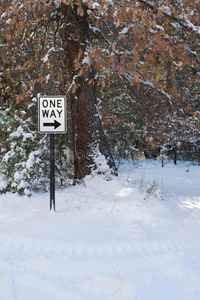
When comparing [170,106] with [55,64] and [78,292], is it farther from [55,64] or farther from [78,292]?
[78,292]

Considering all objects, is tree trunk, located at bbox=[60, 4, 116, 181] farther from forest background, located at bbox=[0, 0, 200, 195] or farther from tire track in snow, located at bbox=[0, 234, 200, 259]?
tire track in snow, located at bbox=[0, 234, 200, 259]

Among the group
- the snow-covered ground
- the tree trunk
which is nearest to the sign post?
the snow-covered ground

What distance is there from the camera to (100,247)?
4461 mm

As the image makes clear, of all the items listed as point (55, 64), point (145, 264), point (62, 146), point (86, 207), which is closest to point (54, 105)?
point (86, 207)

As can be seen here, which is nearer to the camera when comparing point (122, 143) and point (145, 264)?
point (145, 264)

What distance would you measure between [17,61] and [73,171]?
4482mm

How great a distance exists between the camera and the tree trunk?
8422 mm

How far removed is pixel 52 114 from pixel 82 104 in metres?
2.99

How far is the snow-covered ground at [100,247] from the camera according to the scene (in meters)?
3.34

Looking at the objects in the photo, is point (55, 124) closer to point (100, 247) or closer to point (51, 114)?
point (51, 114)

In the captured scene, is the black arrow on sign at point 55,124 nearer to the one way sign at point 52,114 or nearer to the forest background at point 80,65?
the one way sign at point 52,114

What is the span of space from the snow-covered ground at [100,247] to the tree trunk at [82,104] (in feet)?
4.03

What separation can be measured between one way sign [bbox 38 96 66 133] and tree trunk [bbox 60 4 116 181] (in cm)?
277

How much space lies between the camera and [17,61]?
1086cm
